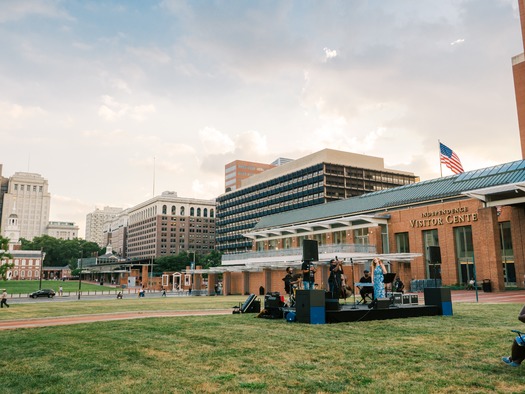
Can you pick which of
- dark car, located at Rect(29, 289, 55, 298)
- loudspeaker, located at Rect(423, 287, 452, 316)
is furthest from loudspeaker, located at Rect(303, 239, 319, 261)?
dark car, located at Rect(29, 289, 55, 298)

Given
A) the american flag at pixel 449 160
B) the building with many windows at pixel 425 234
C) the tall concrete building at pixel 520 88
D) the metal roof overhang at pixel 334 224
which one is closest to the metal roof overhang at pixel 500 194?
the building with many windows at pixel 425 234

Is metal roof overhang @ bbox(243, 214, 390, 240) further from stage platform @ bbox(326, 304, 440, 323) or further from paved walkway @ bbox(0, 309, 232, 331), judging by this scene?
stage platform @ bbox(326, 304, 440, 323)

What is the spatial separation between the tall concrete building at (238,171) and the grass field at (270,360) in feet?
501

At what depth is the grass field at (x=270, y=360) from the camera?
688cm

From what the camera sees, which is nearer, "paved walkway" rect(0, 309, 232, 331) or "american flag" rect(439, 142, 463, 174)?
"paved walkway" rect(0, 309, 232, 331)

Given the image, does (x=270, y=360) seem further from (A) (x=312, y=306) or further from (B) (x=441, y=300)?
(B) (x=441, y=300)

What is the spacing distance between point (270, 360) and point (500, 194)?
3818 cm

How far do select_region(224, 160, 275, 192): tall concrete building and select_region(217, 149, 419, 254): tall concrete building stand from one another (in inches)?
928

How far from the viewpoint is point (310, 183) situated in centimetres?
11050

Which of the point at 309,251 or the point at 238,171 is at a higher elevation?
the point at 238,171

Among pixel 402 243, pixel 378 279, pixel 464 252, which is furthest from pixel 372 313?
pixel 402 243

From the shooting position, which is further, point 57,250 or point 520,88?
point 57,250

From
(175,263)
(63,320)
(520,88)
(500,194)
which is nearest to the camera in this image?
(63,320)

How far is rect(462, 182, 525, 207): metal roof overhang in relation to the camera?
3604cm
